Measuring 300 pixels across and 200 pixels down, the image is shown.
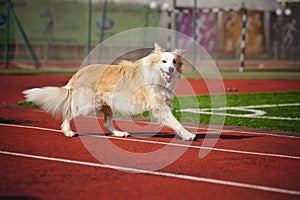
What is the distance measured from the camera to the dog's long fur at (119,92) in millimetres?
10328

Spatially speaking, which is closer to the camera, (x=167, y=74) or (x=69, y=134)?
(x=167, y=74)

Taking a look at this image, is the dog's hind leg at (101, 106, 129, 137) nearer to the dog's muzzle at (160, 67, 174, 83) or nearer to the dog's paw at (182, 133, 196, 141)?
the dog's paw at (182, 133, 196, 141)

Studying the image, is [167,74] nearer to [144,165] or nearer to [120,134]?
[120,134]

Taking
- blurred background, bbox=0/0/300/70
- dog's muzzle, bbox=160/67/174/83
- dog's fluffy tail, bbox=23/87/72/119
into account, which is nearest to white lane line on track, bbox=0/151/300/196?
dog's fluffy tail, bbox=23/87/72/119

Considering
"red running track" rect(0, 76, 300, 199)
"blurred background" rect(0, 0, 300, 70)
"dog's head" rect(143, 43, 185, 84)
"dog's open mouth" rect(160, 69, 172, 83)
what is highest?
"blurred background" rect(0, 0, 300, 70)

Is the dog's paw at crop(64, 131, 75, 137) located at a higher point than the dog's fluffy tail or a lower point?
lower

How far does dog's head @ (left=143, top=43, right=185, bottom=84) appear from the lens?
10.1m

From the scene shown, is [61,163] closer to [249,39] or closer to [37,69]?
[37,69]

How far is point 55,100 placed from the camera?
10422 mm

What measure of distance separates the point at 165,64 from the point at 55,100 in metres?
2.05

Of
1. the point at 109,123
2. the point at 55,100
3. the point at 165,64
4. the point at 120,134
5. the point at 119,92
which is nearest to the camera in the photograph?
the point at 165,64

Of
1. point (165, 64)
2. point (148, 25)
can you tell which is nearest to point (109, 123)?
point (165, 64)

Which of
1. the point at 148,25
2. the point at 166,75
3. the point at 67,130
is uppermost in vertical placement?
the point at 148,25

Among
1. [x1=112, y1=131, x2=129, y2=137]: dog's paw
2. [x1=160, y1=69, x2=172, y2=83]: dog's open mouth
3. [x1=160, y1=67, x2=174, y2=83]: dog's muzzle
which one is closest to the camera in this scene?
[x1=160, y1=67, x2=174, y2=83]: dog's muzzle
